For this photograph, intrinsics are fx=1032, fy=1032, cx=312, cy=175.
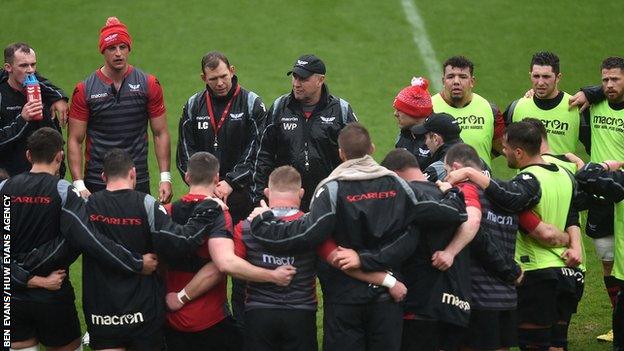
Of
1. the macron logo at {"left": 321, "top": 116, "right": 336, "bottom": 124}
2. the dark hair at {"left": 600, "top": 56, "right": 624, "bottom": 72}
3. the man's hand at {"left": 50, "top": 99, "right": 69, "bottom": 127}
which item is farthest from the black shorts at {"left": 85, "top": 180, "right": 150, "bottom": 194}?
the dark hair at {"left": 600, "top": 56, "right": 624, "bottom": 72}

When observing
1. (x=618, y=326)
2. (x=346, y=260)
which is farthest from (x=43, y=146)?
(x=618, y=326)

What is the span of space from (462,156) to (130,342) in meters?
2.85

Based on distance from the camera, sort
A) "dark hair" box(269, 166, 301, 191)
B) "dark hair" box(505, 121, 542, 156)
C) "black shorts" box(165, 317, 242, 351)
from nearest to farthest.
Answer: "dark hair" box(269, 166, 301, 191) < "black shorts" box(165, 317, 242, 351) < "dark hair" box(505, 121, 542, 156)

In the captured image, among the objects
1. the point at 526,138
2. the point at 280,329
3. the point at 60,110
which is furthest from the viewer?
the point at 60,110

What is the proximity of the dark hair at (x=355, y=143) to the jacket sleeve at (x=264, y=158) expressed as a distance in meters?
1.96

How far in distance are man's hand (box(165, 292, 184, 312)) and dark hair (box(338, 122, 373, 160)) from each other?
1638mm

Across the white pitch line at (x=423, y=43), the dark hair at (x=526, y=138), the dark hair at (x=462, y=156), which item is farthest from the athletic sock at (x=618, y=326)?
the white pitch line at (x=423, y=43)

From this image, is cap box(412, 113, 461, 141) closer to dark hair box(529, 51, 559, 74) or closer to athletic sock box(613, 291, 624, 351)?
dark hair box(529, 51, 559, 74)

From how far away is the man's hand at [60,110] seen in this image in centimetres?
959

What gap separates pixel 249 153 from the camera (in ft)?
31.4

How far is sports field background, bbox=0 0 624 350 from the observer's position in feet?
52.8

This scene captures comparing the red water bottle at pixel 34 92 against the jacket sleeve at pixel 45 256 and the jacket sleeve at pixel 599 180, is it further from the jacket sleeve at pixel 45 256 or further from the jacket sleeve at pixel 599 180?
the jacket sleeve at pixel 599 180

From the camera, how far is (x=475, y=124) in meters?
10.0

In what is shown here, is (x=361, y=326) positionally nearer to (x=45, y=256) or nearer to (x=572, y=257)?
(x=572, y=257)
